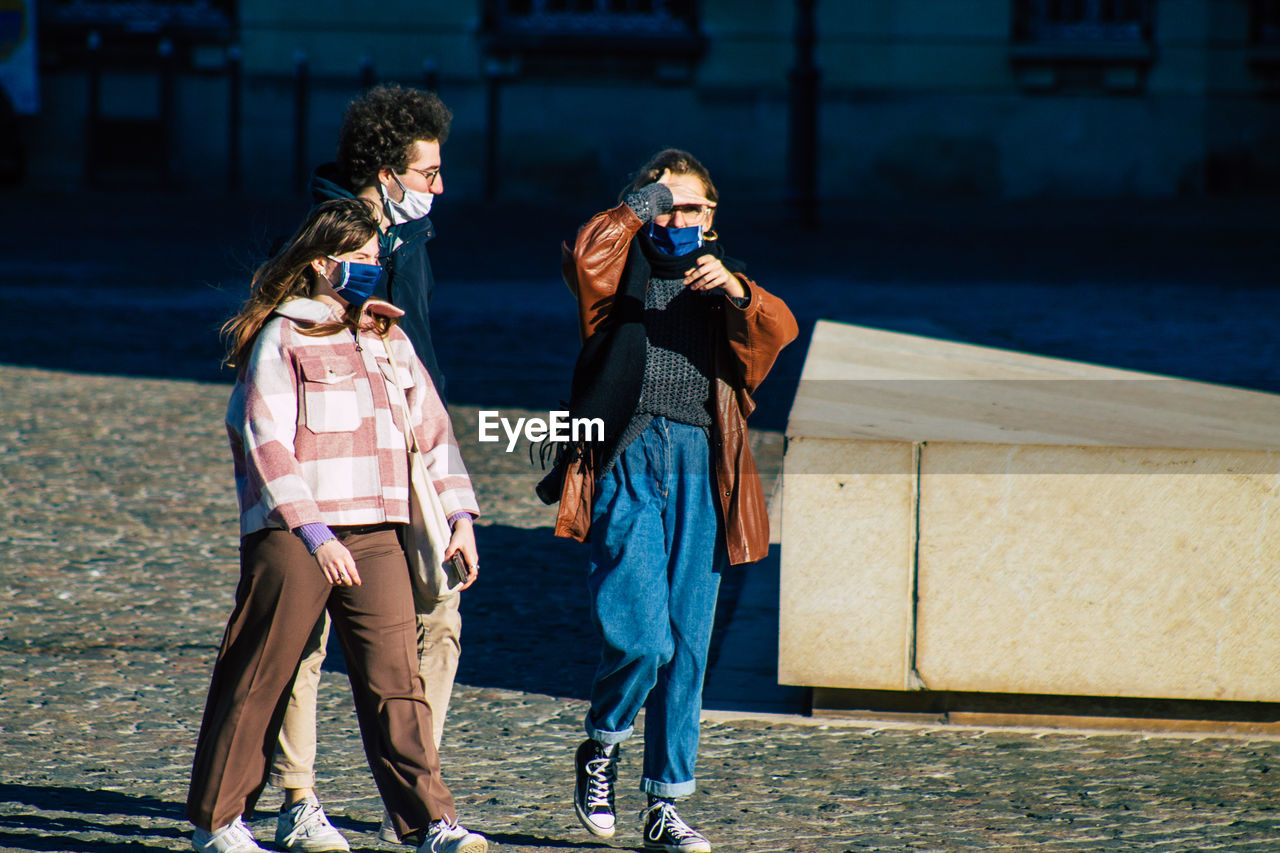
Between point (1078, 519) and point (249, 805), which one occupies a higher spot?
point (1078, 519)

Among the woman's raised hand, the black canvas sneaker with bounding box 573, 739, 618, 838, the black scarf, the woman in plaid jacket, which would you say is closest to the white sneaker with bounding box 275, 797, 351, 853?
the woman in plaid jacket

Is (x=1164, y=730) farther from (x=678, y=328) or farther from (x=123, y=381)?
(x=123, y=381)

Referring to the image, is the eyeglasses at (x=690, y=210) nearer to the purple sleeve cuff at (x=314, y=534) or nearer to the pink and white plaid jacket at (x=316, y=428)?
the pink and white plaid jacket at (x=316, y=428)

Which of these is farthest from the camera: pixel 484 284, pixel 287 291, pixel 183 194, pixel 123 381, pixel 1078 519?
pixel 183 194

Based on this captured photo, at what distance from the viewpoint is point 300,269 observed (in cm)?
329

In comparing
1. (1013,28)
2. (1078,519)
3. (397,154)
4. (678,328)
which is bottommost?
(1078,519)

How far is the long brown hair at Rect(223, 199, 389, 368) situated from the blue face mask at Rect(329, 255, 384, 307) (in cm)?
4

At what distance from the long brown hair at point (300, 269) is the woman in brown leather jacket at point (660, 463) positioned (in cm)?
Result: 46

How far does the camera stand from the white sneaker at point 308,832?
3457 millimetres

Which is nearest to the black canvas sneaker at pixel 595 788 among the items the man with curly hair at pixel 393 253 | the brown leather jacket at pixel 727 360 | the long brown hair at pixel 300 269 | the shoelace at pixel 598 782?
the shoelace at pixel 598 782

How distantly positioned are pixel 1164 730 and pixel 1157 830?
0.78 metres

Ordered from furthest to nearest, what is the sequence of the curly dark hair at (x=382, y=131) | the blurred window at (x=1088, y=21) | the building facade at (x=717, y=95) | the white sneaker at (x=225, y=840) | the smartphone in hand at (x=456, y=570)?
the blurred window at (x=1088, y=21), the building facade at (x=717, y=95), the curly dark hair at (x=382, y=131), the smartphone in hand at (x=456, y=570), the white sneaker at (x=225, y=840)

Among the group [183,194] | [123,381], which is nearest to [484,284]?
[123,381]

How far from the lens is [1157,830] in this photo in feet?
12.3
